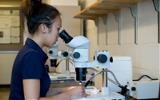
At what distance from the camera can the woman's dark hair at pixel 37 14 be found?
49.1 inches

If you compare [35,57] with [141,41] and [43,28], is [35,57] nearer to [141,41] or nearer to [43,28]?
[43,28]

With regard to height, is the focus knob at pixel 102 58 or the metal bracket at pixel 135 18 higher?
the metal bracket at pixel 135 18

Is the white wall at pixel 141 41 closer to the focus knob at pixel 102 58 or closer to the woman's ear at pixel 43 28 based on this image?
the focus knob at pixel 102 58

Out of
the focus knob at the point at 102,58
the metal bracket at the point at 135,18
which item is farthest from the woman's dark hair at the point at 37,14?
the metal bracket at the point at 135,18

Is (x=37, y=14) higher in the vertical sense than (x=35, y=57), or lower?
higher

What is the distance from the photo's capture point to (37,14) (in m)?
1.26

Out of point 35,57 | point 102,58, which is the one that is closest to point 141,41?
point 102,58

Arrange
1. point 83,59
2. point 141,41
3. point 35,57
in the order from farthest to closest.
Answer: point 141,41 → point 83,59 → point 35,57

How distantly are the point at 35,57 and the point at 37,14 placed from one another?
0.21m

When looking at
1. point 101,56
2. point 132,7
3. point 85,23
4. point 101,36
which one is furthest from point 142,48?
point 85,23

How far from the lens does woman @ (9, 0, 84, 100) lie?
1.15 meters

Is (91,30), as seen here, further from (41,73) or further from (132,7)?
(41,73)

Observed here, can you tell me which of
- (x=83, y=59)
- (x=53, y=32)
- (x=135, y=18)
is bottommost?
(x=83, y=59)

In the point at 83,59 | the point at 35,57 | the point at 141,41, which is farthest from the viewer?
the point at 141,41
